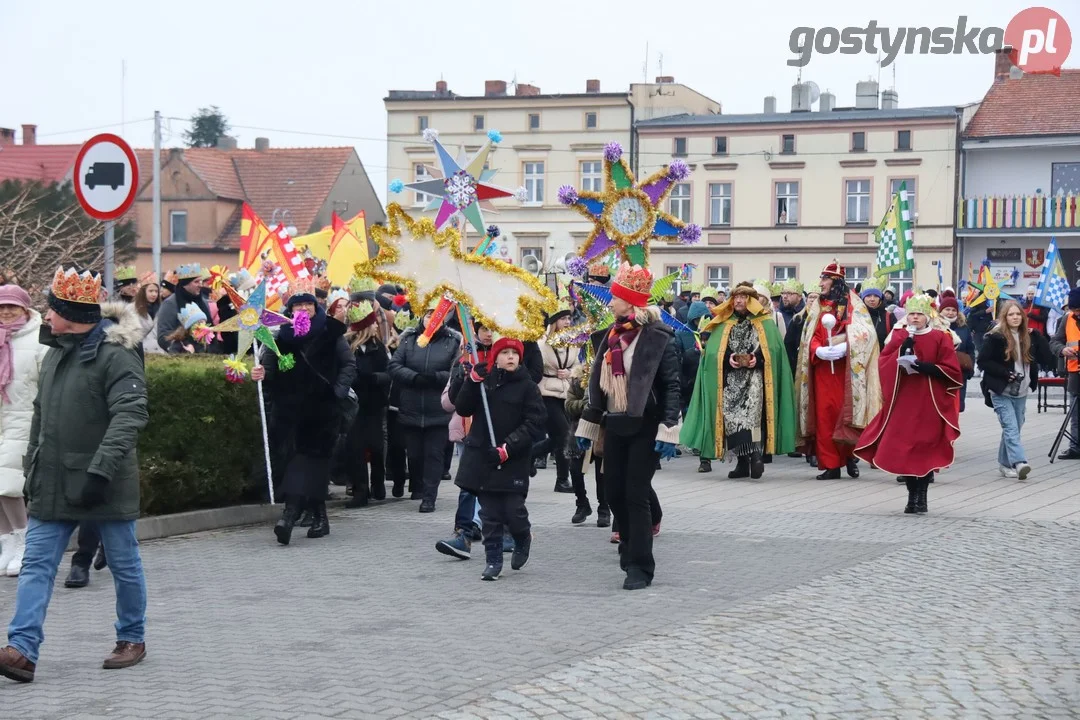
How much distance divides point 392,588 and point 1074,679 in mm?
4053

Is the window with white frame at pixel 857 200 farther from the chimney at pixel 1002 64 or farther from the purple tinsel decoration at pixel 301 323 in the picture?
the purple tinsel decoration at pixel 301 323

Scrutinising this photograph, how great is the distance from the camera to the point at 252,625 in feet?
26.9

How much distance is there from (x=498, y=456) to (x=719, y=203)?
48.0m

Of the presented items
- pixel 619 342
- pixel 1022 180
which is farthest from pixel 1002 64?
pixel 619 342

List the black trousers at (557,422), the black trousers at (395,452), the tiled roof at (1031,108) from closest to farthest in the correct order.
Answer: the black trousers at (557,422) < the black trousers at (395,452) < the tiled roof at (1031,108)

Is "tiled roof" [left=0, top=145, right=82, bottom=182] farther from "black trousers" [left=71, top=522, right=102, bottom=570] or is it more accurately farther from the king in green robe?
"black trousers" [left=71, top=522, right=102, bottom=570]

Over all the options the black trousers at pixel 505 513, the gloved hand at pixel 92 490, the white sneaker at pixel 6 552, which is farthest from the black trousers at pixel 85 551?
the black trousers at pixel 505 513

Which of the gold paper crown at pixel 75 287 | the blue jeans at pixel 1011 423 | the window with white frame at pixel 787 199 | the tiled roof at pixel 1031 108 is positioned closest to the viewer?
the gold paper crown at pixel 75 287

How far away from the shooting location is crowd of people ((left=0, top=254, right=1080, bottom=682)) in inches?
286

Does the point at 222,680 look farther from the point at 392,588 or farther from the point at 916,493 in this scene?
the point at 916,493

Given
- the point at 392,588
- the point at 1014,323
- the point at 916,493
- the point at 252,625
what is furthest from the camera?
the point at 1014,323

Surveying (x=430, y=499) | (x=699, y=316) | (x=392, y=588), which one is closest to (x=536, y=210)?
(x=699, y=316)

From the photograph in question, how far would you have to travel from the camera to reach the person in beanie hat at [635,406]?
9305 mm

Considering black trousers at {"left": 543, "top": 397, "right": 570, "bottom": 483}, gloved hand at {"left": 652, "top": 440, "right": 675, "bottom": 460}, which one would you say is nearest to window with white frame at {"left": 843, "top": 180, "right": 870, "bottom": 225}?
black trousers at {"left": 543, "top": 397, "right": 570, "bottom": 483}
